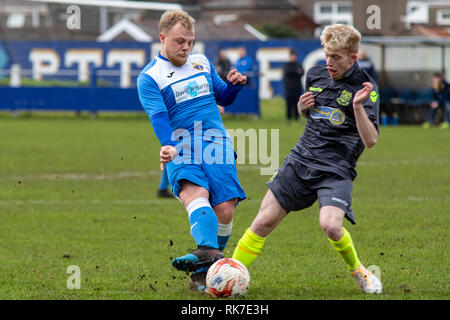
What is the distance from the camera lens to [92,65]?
29.6m

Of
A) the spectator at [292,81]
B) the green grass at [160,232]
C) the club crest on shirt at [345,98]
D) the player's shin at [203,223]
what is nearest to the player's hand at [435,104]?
the spectator at [292,81]

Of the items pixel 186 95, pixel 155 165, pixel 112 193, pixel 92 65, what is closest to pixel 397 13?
pixel 92 65

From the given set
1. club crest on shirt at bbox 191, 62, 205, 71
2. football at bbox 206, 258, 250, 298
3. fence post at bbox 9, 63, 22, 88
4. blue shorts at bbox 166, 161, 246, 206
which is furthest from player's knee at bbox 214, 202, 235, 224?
fence post at bbox 9, 63, 22, 88

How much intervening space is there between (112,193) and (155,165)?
3373 millimetres

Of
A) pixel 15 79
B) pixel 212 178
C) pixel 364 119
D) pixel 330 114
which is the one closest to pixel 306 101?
pixel 330 114

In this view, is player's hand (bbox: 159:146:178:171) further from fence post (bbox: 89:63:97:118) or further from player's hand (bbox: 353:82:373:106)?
fence post (bbox: 89:63:97:118)

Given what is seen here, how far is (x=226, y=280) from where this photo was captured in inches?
208

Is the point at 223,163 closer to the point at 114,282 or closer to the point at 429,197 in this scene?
the point at 114,282

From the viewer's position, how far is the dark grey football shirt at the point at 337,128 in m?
5.52

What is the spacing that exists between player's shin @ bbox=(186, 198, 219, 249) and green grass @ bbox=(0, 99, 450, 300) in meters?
0.38

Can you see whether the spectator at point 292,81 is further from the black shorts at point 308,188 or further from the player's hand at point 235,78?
the black shorts at point 308,188

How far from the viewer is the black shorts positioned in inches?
214

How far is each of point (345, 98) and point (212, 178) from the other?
1.04 m

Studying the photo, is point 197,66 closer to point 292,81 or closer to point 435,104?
point 292,81
